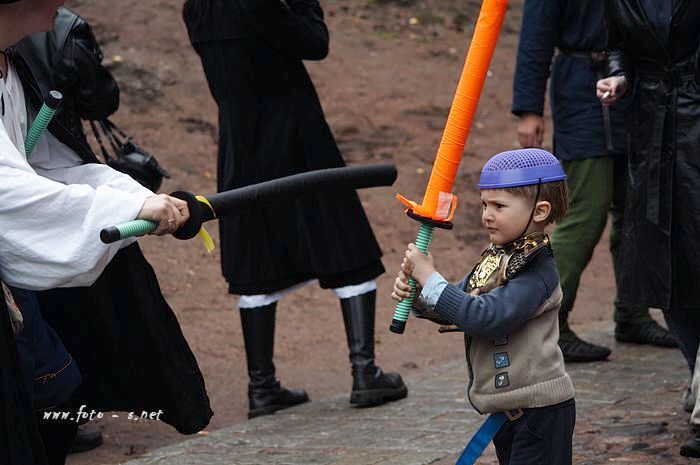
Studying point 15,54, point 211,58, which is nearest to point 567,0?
point 211,58

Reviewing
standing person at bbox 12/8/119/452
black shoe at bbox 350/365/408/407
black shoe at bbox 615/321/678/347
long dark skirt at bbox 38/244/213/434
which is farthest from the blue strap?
black shoe at bbox 615/321/678/347

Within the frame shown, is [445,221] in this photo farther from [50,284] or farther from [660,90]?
[660,90]

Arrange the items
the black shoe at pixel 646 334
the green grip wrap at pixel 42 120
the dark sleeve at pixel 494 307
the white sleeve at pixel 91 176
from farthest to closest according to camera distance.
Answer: the black shoe at pixel 646 334, the white sleeve at pixel 91 176, the green grip wrap at pixel 42 120, the dark sleeve at pixel 494 307

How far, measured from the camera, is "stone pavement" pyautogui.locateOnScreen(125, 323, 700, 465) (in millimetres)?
4629

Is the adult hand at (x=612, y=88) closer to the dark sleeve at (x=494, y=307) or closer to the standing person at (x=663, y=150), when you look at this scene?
the standing person at (x=663, y=150)

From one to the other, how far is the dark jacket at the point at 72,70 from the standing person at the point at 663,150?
2061mm

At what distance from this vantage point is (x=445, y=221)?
3.29 meters

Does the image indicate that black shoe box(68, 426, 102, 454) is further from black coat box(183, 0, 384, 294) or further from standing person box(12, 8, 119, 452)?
black coat box(183, 0, 384, 294)

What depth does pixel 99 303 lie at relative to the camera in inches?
143

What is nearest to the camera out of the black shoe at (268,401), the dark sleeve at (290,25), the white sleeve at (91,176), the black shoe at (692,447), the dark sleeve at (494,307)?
the dark sleeve at (494,307)

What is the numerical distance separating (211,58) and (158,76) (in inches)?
260

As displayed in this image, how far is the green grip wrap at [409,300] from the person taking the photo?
332 cm

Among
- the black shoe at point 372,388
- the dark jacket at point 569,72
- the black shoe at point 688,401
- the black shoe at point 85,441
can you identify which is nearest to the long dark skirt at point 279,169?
the black shoe at point 372,388

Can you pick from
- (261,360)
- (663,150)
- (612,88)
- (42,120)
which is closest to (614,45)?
(612,88)
